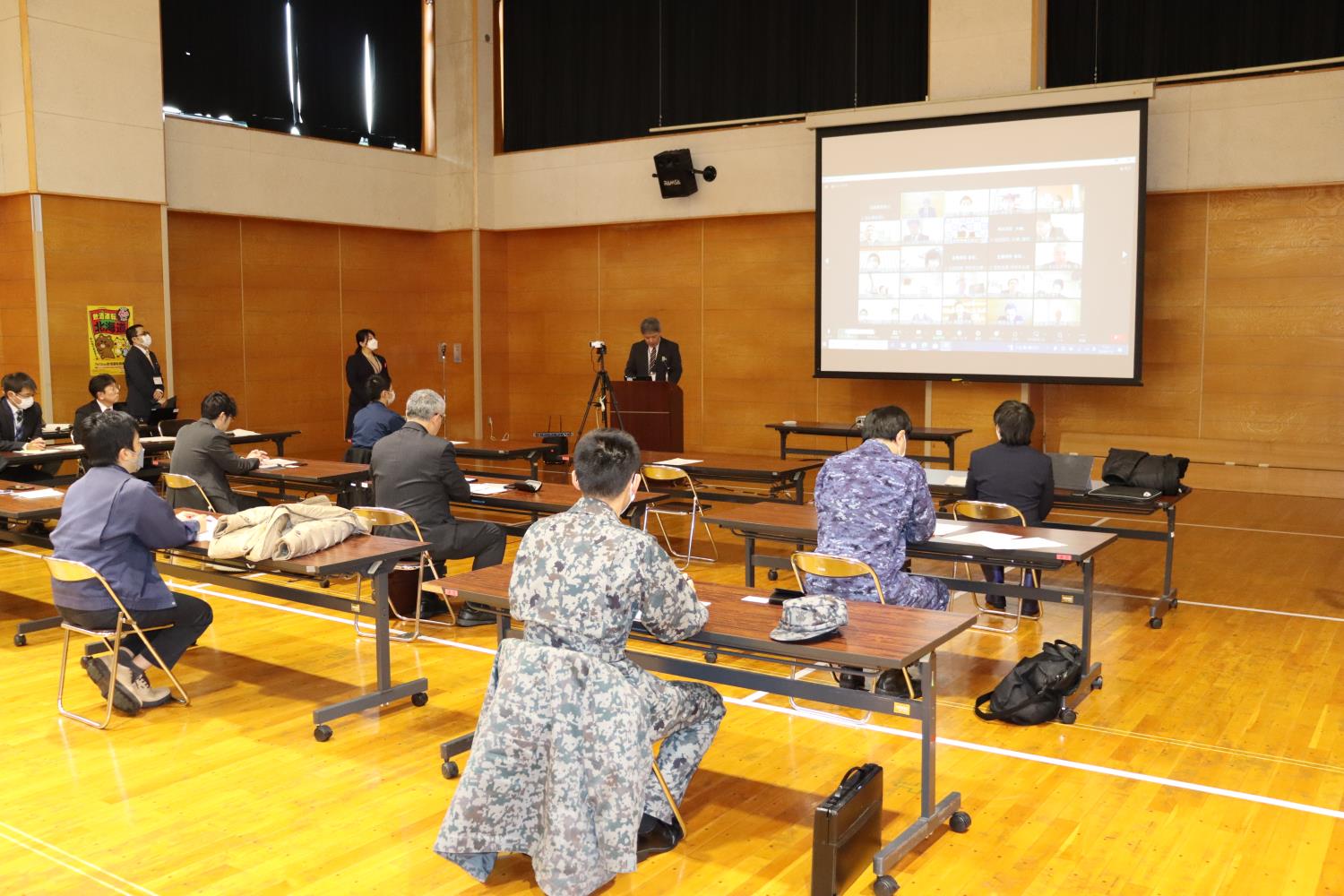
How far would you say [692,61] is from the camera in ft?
40.3

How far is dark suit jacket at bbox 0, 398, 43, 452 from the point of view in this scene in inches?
310

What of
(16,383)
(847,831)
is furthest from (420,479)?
(16,383)

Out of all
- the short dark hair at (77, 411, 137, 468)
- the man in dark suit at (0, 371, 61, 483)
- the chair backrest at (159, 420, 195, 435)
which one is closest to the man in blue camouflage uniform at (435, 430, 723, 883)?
the short dark hair at (77, 411, 137, 468)

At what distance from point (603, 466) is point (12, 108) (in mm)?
9046

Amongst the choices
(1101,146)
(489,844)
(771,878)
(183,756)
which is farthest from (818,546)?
(1101,146)

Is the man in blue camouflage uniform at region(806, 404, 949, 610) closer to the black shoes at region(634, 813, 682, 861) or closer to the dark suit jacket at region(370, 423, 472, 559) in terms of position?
the black shoes at region(634, 813, 682, 861)

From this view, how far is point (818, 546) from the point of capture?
4480 millimetres

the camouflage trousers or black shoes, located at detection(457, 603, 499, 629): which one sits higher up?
the camouflage trousers

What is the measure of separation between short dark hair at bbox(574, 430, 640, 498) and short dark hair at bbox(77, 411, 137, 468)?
2.17 m

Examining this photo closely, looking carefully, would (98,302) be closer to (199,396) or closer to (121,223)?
(121,223)

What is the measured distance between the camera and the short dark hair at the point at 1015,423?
5.64 m

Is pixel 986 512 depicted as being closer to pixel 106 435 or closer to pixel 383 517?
pixel 383 517

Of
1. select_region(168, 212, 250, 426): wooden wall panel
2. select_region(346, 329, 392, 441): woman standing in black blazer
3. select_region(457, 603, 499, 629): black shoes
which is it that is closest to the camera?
select_region(457, 603, 499, 629): black shoes

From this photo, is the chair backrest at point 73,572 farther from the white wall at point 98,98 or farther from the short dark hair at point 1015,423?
the white wall at point 98,98
